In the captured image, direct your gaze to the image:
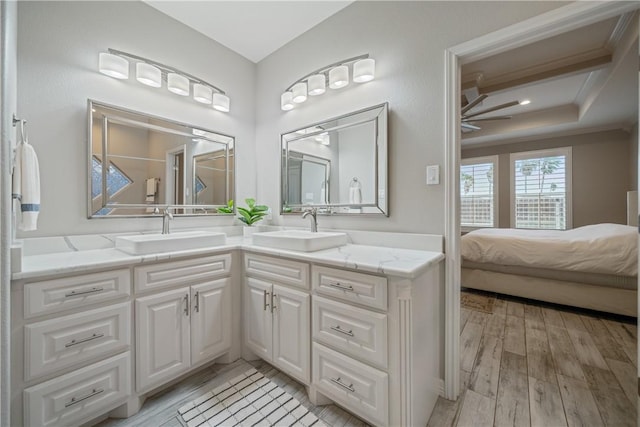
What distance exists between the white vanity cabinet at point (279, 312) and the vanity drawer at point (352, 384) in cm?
9

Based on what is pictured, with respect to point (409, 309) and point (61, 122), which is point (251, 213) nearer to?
point (61, 122)

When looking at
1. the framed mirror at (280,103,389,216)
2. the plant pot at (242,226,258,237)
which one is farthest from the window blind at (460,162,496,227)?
the plant pot at (242,226,258,237)

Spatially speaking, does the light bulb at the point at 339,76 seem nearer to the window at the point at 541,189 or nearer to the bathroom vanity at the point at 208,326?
the bathroom vanity at the point at 208,326

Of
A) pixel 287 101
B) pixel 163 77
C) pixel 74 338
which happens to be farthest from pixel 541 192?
pixel 74 338

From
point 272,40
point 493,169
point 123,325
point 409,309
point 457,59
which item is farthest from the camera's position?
point 493,169

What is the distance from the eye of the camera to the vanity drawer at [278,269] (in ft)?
4.70

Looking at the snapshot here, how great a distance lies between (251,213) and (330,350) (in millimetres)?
1417

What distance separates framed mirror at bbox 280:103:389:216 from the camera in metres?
1.76

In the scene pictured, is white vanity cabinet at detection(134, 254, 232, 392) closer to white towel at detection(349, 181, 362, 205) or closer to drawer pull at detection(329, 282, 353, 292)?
drawer pull at detection(329, 282, 353, 292)

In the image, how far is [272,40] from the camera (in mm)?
2295

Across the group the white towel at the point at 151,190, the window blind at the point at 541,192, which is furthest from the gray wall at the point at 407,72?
the window blind at the point at 541,192

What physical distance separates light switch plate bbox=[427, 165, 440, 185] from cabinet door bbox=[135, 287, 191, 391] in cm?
159

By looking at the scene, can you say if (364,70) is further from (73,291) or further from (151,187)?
(73,291)

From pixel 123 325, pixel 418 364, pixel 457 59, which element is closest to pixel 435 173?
pixel 457 59
